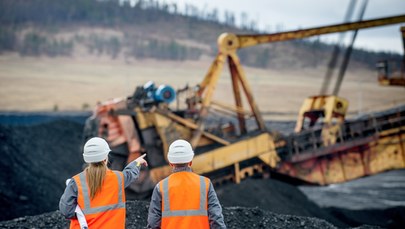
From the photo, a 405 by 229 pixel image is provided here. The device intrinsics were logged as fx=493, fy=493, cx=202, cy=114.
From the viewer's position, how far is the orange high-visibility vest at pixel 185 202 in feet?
10.7

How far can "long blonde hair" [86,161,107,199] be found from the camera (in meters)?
3.34

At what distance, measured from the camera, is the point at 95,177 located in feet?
11.0

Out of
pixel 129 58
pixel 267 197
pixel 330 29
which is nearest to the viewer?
pixel 267 197

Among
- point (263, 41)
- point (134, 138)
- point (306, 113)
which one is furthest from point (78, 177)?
point (306, 113)

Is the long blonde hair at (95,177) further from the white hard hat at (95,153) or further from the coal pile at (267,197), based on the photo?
the coal pile at (267,197)

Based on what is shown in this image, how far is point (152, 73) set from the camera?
57000 millimetres

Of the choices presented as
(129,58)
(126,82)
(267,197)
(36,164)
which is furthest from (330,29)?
(129,58)

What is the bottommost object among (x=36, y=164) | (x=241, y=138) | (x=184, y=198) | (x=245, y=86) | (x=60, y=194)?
(x=60, y=194)

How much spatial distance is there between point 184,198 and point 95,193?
620 mm

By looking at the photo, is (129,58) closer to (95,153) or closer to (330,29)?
(330,29)

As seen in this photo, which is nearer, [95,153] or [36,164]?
[95,153]

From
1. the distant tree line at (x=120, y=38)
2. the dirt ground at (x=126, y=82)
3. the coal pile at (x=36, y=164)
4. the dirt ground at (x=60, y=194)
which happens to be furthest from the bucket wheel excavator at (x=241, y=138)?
the distant tree line at (x=120, y=38)

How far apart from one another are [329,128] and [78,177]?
624 cm

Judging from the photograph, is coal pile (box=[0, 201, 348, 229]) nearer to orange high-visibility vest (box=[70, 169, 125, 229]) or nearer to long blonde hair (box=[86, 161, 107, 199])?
orange high-visibility vest (box=[70, 169, 125, 229])
